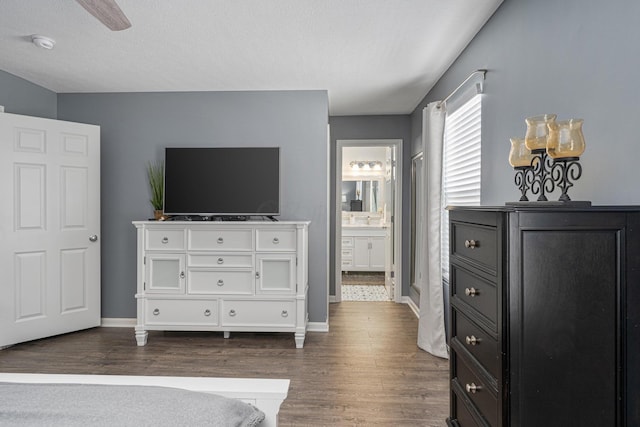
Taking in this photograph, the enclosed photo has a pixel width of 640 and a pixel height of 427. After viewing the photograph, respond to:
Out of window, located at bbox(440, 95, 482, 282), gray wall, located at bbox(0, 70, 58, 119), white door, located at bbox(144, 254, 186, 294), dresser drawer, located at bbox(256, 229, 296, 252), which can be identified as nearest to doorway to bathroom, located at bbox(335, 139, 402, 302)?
window, located at bbox(440, 95, 482, 282)

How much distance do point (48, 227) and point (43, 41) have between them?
1.67 meters

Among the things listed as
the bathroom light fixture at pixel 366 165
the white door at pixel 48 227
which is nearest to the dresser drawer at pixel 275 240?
the white door at pixel 48 227

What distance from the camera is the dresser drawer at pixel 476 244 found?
129 cm

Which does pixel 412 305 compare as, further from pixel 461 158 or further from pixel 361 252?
pixel 361 252

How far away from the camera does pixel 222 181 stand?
12.0ft

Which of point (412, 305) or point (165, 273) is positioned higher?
point (165, 273)

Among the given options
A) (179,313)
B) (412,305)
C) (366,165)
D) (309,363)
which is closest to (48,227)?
(179,313)

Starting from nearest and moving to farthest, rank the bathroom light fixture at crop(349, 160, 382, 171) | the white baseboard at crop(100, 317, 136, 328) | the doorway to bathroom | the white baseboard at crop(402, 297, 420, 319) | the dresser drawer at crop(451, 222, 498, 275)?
1. the dresser drawer at crop(451, 222, 498, 275)
2. the white baseboard at crop(100, 317, 136, 328)
3. the white baseboard at crop(402, 297, 420, 319)
4. the doorway to bathroom
5. the bathroom light fixture at crop(349, 160, 382, 171)

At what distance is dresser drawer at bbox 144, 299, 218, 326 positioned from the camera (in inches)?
135

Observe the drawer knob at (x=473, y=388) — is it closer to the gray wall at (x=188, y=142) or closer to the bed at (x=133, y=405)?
the bed at (x=133, y=405)

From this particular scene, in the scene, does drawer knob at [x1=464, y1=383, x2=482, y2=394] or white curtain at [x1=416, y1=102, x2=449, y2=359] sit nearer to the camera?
drawer knob at [x1=464, y1=383, x2=482, y2=394]

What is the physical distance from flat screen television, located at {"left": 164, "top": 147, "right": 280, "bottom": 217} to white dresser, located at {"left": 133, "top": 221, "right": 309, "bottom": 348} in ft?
0.99

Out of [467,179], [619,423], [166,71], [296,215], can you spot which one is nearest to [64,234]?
[166,71]

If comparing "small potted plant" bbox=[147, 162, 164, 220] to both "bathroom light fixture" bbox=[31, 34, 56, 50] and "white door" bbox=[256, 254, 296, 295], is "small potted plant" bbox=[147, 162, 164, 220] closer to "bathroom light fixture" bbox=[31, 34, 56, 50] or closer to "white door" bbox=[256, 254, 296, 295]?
"white door" bbox=[256, 254, 296, 295]
